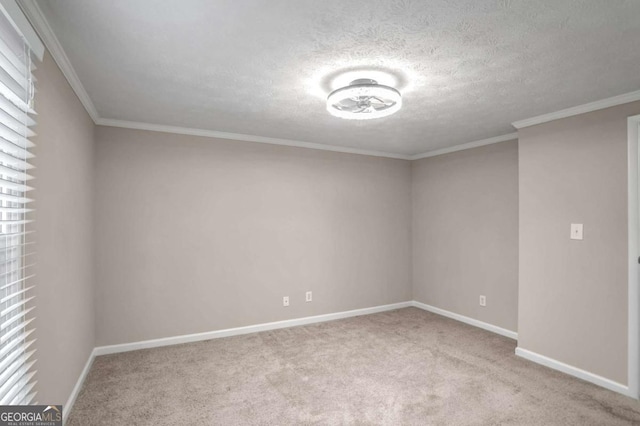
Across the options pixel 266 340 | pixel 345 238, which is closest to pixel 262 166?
pixel 345 238

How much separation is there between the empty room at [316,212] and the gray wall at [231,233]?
0.09ft

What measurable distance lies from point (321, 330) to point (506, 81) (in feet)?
10.3

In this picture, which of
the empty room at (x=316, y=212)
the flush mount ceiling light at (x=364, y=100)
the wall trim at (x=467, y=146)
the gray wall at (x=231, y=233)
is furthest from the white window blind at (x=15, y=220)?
the wall trim at (x=467, y=146)

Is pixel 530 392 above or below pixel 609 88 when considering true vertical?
below

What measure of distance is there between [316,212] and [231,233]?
3.75ft

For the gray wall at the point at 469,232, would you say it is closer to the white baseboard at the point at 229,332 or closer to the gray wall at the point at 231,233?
the gray wall at the point at 231,233

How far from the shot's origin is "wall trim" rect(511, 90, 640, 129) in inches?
102

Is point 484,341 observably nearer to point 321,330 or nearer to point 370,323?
point 370,323

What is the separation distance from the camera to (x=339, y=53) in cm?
193

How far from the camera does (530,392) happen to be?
262cm

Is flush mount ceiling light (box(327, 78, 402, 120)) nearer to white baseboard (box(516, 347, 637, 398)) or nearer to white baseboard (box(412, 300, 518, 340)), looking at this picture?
white baseboard (box(516, 347, 637, 398))

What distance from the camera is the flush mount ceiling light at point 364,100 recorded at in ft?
7.25

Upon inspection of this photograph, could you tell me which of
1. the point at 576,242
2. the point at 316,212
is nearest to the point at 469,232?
the point at 576,242

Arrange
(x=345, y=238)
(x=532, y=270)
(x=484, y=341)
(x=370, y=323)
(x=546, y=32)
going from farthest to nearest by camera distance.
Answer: (x=345, y=238) < (x=370, y=323) < (x=484, y=341) < (x=532, y=270) < (x=546, y=32)
